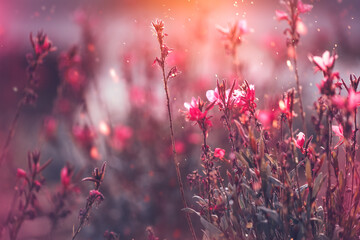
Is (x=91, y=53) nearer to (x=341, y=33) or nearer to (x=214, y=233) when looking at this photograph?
(x=341, y=33)

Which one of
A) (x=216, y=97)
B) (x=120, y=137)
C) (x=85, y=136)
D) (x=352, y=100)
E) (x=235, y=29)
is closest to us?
(x=352, y=100)

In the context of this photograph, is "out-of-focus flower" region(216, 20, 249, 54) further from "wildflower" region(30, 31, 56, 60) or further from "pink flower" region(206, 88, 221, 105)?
"wildflower" region(30, 31, 56, 60)

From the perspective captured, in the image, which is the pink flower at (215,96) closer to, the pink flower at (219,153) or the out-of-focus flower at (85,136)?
the pink flower at (219,153)

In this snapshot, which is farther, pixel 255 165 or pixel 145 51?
pixel 145 51

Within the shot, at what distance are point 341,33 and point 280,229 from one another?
1.75 m

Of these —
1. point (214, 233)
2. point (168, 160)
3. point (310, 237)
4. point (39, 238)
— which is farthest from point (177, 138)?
point (310, 237)

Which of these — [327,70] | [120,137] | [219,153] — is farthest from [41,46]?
[120,137]

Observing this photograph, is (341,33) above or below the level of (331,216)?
above

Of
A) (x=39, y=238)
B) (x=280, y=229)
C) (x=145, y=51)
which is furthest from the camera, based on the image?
(x=145, y=51)

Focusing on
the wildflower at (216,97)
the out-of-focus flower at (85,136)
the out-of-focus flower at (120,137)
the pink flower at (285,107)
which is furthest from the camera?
the out-of-focus flower at (120,137)

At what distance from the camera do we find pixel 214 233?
54.9 inches

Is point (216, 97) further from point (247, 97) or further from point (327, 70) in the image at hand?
point (327, 70)

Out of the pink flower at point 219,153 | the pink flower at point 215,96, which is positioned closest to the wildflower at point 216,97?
the pink flower at point 215,96

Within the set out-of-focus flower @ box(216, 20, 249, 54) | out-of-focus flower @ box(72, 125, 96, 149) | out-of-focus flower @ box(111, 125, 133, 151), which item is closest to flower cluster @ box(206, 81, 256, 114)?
out-of-focus flower @ box(216, 20, 249, 54)
